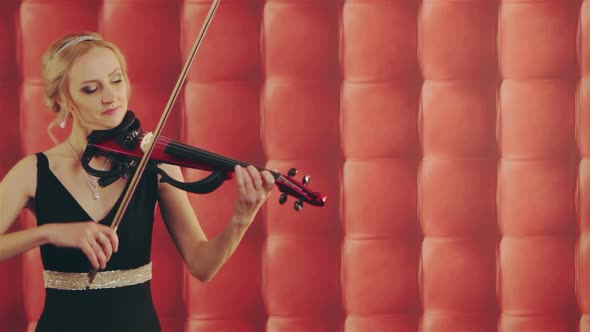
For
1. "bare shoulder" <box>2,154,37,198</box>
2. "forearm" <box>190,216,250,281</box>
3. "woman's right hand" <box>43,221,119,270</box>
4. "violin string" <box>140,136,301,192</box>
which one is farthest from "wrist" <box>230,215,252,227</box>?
"bare shoulder" <box>2,154,37,198</box>

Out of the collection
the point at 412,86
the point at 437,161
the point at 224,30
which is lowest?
the point at 437,161

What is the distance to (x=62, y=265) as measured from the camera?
1.06m

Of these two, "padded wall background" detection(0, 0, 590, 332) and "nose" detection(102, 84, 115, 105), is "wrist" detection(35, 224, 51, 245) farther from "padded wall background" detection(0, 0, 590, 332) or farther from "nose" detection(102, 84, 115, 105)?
"padded wall background" detection(0, 0, 590, 332)

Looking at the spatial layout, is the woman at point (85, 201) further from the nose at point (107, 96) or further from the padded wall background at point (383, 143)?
the padded wall background at point (383, 143)

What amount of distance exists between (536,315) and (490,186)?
31 centimetres

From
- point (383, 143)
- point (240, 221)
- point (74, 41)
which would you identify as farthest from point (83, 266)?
point (383, 143)

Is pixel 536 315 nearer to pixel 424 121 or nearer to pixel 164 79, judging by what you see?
pixel 424 121

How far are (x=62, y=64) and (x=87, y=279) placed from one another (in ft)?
1.11

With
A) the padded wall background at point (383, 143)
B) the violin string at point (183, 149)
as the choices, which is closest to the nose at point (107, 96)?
the violin string at point (183, 149)

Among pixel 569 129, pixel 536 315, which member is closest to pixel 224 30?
pixel 569 129

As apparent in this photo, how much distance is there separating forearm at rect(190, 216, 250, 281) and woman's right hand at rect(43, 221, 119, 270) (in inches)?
8.5

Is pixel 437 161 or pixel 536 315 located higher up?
pixel 437 161

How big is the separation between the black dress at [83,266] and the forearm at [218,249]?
10 centimetres

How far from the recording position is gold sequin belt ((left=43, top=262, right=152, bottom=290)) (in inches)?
41.8
